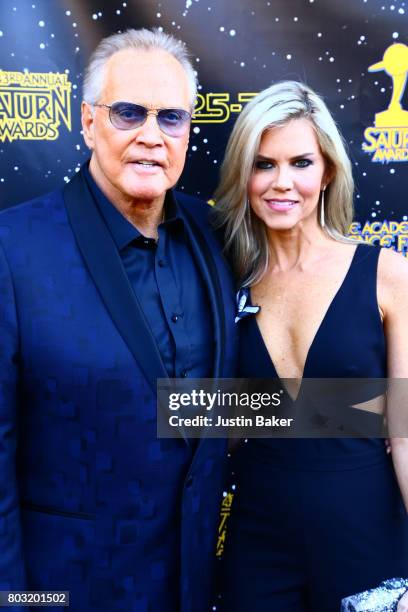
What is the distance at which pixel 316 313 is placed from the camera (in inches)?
70.7

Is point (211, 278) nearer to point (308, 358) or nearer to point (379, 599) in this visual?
point (308, 358)

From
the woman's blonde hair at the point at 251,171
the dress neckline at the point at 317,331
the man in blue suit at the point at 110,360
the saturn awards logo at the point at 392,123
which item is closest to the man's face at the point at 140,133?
the man in blue suit at the point at 110,360

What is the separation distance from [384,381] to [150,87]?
1.02 m

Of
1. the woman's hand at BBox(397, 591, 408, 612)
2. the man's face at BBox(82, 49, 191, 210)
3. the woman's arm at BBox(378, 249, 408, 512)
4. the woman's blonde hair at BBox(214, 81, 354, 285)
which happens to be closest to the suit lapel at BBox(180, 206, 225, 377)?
the woman's blonde hair at BBox(214, 81, 354, 285)

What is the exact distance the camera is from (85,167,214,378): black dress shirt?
162 cm

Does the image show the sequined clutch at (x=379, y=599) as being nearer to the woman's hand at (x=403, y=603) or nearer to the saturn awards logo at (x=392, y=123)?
the woman's hand at (x=403, y=603)

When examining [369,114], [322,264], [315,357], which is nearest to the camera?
[315,357]

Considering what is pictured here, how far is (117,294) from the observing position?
153 centimetres

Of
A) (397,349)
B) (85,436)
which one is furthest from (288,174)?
(85,436)

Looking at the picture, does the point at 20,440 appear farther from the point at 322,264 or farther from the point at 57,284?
the point at 322,264

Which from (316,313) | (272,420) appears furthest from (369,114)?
(272,420)

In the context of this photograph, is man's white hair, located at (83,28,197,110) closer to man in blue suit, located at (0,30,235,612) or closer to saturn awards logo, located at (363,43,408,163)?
man in blue suit, located at (0,30,235,612)

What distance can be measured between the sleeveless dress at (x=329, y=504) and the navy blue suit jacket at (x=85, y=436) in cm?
18

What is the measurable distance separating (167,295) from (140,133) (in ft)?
1.37
